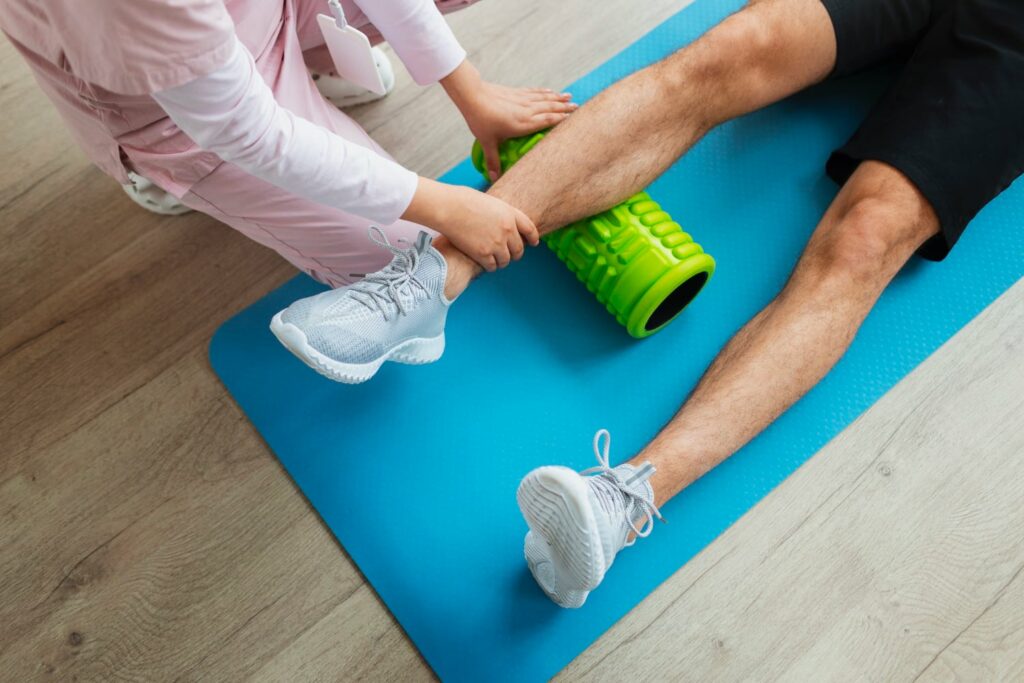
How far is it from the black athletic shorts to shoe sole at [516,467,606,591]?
0.58 m

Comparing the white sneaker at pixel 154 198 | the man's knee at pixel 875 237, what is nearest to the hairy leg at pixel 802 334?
the man's knee at pixel 875 237

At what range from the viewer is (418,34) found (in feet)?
3.25

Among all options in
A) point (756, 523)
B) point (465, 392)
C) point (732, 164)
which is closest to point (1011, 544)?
point (756, 523)

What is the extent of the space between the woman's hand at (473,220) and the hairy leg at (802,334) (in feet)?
0.98

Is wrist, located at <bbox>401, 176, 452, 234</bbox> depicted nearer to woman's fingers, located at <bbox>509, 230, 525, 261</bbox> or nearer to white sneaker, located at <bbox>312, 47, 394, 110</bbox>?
woman's fingers, located at <bbox>509, 230, 525, 261</bbox>

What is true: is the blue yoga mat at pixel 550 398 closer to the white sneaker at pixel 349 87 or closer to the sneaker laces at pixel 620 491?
the sneaker laces at pixel 620 491

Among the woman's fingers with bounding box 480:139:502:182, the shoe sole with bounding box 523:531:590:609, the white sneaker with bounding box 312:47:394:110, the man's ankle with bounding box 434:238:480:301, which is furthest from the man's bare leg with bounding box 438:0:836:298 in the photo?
the white sneaker with bounding box 312:47:394:110

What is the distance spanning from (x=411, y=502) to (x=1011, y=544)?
2.58 feet

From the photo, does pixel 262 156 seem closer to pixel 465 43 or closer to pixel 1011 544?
pixel 465 43

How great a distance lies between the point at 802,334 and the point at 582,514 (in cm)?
38

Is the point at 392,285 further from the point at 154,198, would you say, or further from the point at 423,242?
the point at 154,198

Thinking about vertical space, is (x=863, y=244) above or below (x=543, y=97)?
below

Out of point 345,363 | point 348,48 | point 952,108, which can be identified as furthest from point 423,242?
point 952,108

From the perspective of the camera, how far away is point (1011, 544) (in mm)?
1057
